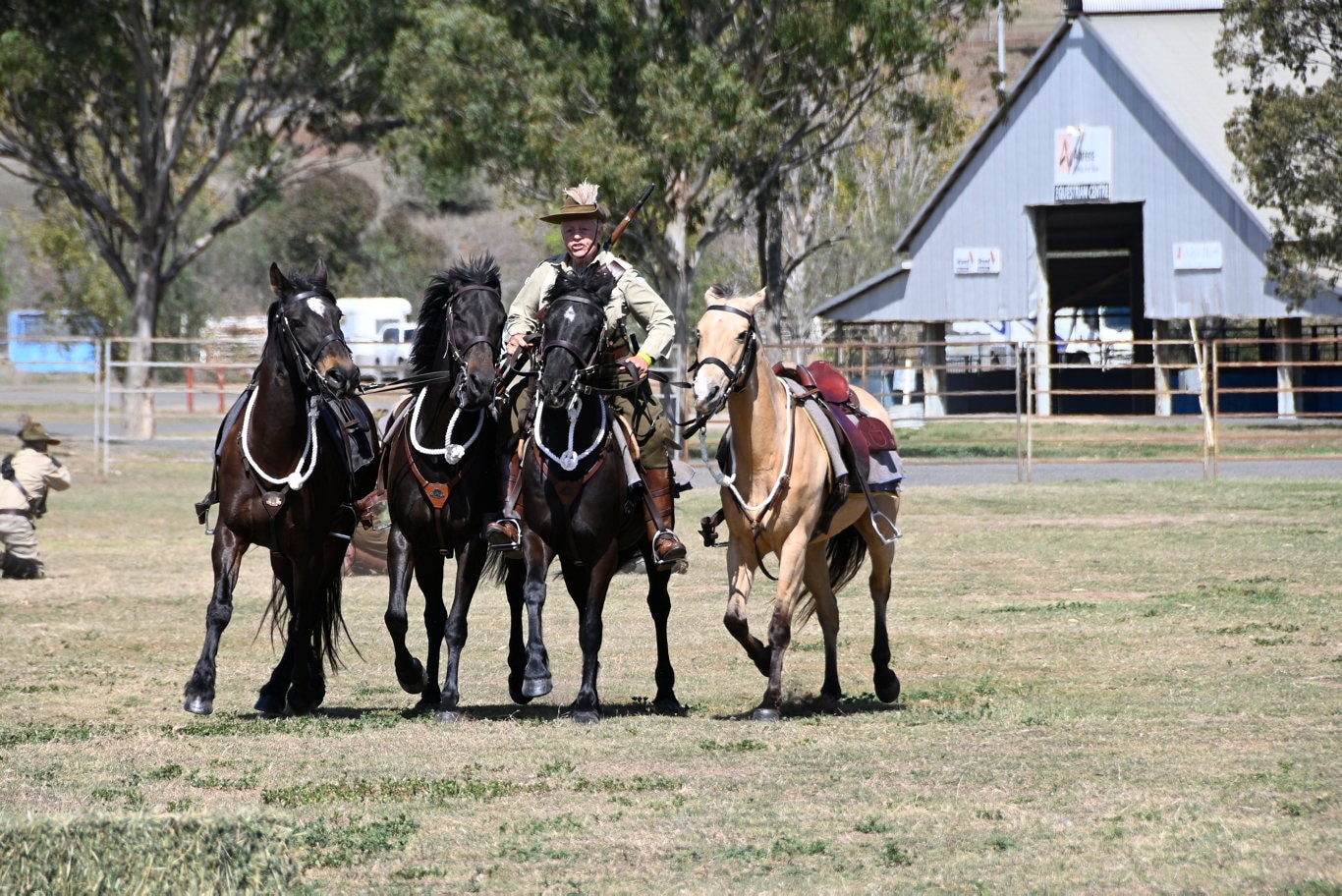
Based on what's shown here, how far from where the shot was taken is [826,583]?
9.97 metres

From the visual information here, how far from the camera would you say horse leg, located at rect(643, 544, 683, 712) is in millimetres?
9477

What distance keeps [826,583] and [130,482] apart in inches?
846

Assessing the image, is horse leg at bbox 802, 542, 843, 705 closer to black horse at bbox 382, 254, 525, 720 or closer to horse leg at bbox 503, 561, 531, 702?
horse leg at bbox 503, 561, 531, 702

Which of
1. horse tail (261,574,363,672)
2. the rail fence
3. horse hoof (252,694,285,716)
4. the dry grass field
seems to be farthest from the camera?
the rail fence

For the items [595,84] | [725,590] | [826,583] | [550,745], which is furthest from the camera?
[595,84]

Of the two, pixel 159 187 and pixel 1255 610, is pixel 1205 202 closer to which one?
pixel 159 187

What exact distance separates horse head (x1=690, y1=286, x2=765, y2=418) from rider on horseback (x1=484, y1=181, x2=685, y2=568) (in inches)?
17.7

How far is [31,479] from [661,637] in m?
9.09

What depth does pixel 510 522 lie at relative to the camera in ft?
29.6

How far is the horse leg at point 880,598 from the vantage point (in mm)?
9695

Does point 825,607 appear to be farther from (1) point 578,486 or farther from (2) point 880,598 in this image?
(1) point 578,486

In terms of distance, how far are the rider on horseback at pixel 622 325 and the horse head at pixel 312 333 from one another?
0.99 metres

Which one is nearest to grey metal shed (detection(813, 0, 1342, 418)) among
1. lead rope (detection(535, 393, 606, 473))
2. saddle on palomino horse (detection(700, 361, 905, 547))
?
saddle on palomino horse (detection(700, 361, 905, 547))

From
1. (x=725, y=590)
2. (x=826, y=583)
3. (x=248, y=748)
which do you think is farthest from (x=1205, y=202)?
(x=248, y=748)
